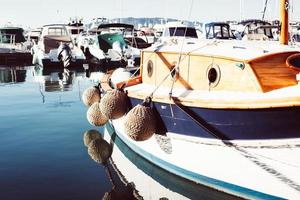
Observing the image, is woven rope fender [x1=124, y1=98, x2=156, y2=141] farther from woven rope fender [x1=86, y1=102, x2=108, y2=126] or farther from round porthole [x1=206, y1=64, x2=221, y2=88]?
woven rope fender [x1=86, y1=102, x2=108, y2=126]

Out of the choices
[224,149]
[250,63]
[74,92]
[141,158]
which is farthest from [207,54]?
[74,92]

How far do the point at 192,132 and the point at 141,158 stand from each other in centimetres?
259

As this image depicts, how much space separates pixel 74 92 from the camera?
63.7 feet

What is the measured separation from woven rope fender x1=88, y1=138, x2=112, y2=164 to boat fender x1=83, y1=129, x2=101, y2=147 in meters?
0.13

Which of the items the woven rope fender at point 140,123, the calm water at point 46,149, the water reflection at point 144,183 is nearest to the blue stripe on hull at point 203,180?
the water reflection at point 144,183

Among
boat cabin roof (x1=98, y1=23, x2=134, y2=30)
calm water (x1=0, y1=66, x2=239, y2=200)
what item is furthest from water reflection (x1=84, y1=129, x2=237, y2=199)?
boat cabin roof (x1=98, y1=23, x2=134, y2=30)

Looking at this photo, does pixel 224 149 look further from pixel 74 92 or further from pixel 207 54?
pixel 74 92

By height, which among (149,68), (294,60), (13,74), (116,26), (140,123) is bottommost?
(13,74)

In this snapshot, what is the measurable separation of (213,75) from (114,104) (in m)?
2.40

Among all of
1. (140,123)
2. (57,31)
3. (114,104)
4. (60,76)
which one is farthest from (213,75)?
(57,31)

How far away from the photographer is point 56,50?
1182 inches

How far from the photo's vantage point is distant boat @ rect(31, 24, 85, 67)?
29422mm

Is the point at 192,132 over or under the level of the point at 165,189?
over

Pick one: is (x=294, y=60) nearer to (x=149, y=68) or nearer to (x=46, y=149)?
(x=149, y=68)
